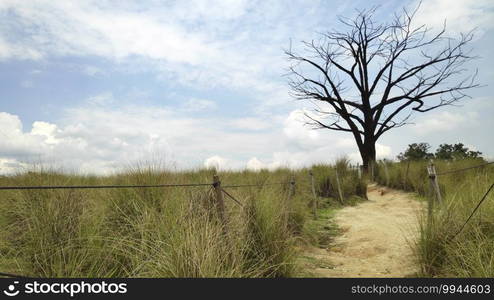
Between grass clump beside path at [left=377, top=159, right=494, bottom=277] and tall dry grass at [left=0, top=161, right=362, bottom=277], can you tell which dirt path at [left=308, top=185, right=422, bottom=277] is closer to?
grass clump beside path at [left=377, top=159, right=494, bottom=277]

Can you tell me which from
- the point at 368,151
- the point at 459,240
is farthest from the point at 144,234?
the point at 368,151

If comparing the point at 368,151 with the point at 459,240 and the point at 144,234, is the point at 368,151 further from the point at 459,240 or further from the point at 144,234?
the point at 144,234

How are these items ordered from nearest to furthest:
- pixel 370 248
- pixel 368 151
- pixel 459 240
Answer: pixel 459 240 → pixel 370 248 → pixel 368 151

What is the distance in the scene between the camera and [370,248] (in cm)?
602

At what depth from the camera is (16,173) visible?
700cm

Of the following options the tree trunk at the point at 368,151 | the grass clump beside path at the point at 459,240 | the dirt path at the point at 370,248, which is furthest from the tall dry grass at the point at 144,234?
the tree trunk at the point at 368,151

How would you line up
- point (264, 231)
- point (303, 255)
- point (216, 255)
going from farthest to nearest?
1. point (303, 255)
2. point (264, 231)
3. point (216, 255)

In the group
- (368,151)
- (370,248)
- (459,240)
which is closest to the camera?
(459,240)

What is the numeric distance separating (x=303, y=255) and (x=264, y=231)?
167 cm

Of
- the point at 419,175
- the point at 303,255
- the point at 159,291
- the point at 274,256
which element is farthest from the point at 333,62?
the point at 159,291

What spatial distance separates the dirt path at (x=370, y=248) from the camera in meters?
4.86

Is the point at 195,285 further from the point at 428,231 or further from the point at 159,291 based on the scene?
the point at 428,231

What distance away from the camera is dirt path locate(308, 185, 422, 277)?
486 cm

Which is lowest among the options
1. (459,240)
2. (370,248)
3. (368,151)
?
(370,248)
